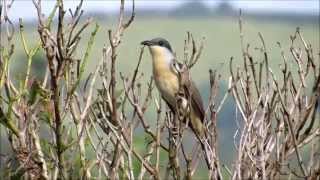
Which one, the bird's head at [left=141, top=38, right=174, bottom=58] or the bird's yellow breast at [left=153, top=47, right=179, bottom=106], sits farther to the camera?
the bird's head at [left=141, top=38, right=174, bottom=58]

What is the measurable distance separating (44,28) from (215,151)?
662 mm

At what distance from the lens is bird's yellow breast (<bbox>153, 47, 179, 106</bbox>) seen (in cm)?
386

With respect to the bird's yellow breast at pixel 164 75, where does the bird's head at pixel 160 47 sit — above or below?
above

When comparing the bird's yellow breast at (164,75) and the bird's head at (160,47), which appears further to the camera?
the bird's head at (160,47)

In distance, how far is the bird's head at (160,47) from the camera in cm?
404

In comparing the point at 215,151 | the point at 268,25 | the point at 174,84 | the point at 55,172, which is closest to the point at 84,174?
the point at 55,172

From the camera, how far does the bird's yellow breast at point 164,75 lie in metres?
3.86

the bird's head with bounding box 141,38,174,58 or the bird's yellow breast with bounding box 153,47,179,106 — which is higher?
the bird's head with bounding box 141,38,174,58

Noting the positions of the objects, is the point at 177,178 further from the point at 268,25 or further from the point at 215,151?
the point at 268,25

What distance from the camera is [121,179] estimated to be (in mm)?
2754

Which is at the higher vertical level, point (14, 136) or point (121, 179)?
point (14, 136)

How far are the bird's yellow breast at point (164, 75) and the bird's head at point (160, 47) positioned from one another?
0.01 meters

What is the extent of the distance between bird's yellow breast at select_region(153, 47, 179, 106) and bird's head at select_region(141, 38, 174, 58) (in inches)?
0.4

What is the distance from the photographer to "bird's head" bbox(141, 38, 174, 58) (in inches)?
159
